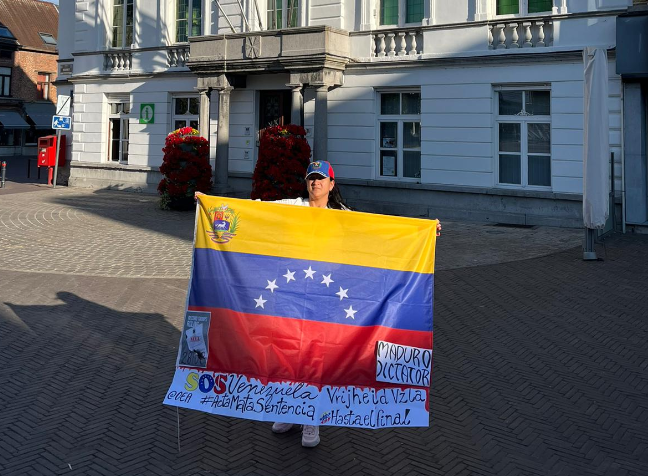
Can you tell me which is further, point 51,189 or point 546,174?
point 51,189

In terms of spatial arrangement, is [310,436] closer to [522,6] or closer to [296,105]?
[522,6]

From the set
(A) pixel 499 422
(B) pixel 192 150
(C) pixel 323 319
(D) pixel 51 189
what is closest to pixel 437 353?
(A) pixel 499 422

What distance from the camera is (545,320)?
29.1 feet

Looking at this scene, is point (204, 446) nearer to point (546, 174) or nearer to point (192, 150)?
point (546, 174)

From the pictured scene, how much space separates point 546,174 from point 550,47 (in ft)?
10.4

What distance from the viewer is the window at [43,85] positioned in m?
57.5

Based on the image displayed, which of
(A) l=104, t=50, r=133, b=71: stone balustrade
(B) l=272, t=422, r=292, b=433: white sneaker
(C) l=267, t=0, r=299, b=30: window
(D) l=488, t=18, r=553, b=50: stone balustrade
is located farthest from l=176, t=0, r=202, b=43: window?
(B) l=272, t=422, r=292, b=433: white sneaker

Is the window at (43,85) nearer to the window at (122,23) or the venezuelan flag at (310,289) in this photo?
the window at (122,23)

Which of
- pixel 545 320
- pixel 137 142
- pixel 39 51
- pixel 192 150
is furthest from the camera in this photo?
pixel 39 51

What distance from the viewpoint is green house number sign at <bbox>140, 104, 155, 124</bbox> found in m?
25.3

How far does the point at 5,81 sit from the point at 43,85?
11.5 ft

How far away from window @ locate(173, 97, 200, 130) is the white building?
1.9 inches

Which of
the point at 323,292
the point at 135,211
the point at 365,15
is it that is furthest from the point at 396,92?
the point at 323,292

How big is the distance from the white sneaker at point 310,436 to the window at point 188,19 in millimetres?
21439
